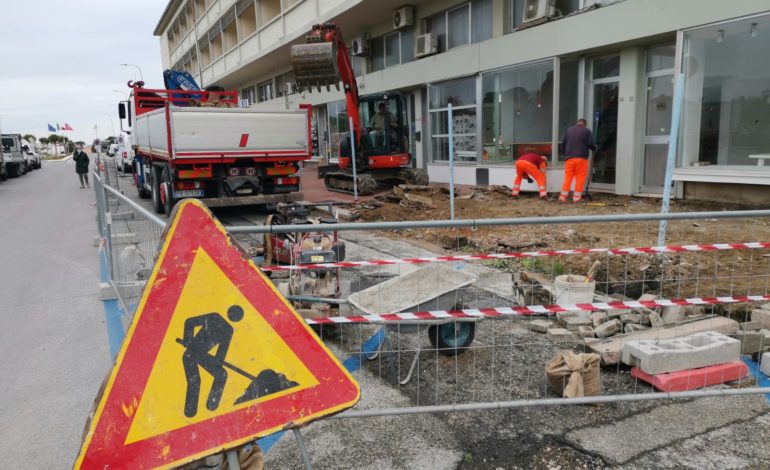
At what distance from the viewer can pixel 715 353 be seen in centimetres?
393

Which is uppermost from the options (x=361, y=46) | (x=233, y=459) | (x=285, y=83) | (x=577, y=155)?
(x=361, y=46)

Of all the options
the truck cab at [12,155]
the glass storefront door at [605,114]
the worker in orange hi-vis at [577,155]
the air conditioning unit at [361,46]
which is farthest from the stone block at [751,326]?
the truck cab at [12,155]

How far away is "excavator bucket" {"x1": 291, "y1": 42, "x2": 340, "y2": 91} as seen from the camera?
1280 cm

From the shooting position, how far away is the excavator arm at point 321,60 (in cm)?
1282

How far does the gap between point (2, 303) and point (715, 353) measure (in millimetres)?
7518

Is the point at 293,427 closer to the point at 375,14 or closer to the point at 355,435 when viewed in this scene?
the point at 355,435

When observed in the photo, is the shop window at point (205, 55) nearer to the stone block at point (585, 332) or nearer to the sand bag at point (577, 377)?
the stone block at point (585, 332)

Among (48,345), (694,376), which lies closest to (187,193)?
(48,345)

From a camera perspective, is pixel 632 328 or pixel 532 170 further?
pixel 532 170

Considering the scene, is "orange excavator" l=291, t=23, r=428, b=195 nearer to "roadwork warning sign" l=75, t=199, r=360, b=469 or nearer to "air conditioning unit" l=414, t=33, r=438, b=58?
"air conditioning unit" l=414, t=33, r=438, b=58

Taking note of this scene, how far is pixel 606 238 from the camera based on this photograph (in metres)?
→ 8.24

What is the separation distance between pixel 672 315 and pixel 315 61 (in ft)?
33.8

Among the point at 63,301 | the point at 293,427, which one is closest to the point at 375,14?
the point at 63,301

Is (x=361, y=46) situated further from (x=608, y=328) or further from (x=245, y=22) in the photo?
(x=608, y=328)
